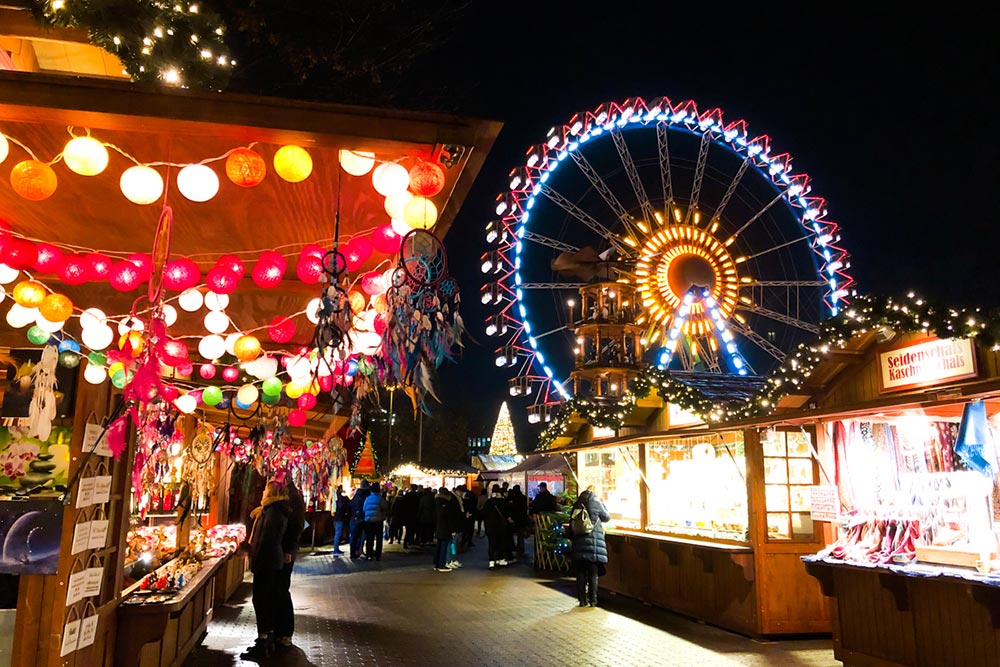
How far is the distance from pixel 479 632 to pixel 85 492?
5.11 meters

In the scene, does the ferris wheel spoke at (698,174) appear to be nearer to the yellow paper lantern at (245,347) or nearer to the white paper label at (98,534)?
the yellow paper lantern at (245,347)

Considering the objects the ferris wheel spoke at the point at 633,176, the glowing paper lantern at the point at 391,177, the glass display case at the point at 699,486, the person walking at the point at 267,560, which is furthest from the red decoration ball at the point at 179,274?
the ferris wheel spoke at the point at 633,176

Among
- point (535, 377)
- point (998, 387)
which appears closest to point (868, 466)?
point (998, 387)

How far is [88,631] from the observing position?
4.20 m

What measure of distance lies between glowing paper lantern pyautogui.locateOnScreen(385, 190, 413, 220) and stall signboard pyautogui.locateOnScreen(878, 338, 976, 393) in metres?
4.33

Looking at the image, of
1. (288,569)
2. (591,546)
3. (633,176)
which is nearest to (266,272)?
(288,569)

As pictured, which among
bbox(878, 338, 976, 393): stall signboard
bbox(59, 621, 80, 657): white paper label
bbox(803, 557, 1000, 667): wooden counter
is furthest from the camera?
bbox(878, 338, 976, 393): stall signboard

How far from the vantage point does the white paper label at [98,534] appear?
427 cm

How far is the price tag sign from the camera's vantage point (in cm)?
695

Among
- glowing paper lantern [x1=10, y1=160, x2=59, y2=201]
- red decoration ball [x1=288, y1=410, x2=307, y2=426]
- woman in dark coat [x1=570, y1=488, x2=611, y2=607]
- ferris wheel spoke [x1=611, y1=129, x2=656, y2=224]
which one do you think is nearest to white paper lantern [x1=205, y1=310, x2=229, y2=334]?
glowing paper lantern [x1=10, y1=160, x2=59, y2=201]

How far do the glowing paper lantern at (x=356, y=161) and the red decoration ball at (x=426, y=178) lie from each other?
25 centimetres

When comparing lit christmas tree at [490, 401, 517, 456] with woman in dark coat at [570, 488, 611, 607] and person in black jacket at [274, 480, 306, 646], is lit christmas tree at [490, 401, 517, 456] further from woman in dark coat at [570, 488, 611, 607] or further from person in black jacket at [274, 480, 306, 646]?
person in black jacket at [274, 480, 306, 646]

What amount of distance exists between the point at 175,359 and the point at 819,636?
275 inches

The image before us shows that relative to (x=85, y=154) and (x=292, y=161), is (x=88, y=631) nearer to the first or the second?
(x=85, y=154)
